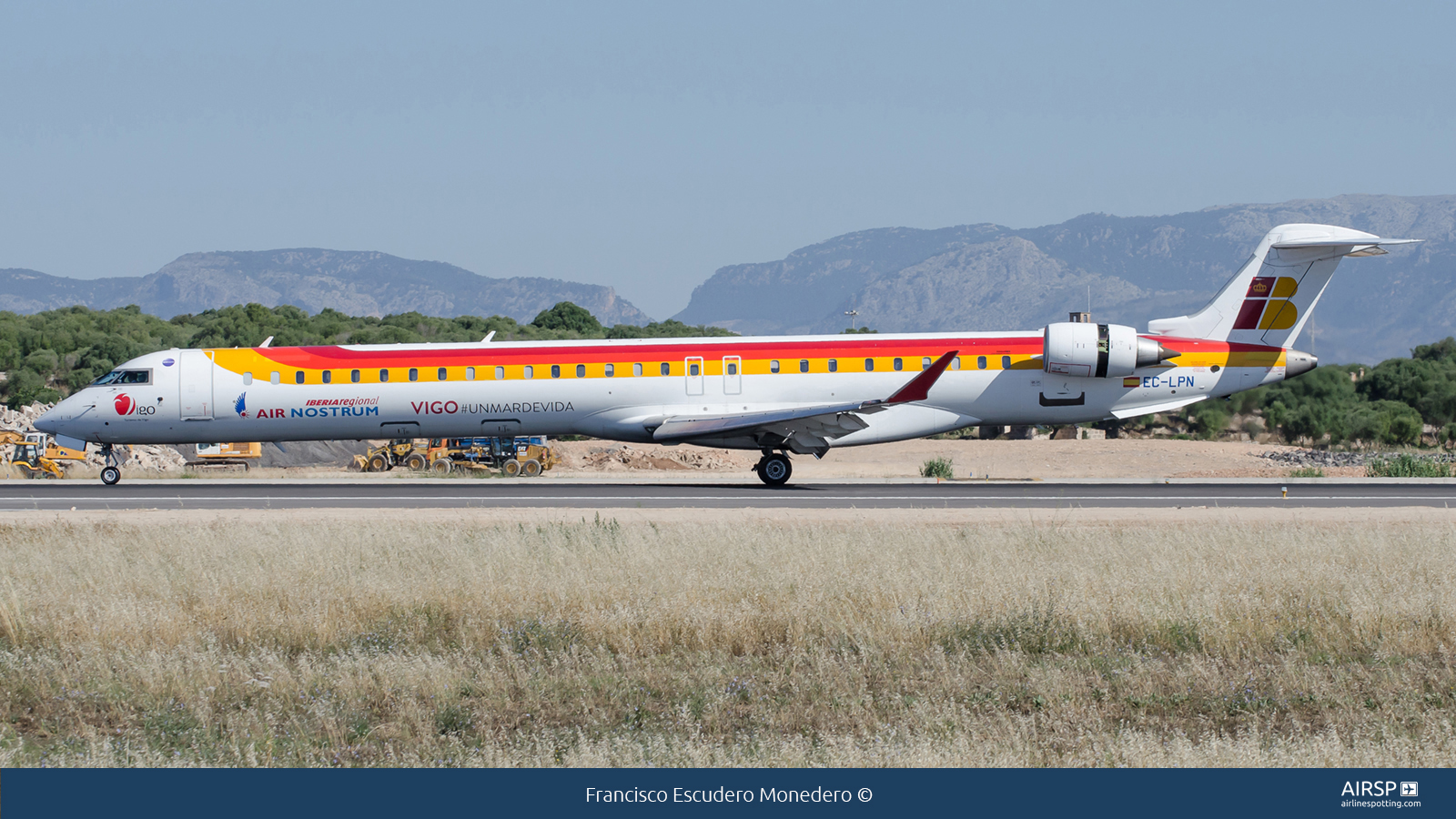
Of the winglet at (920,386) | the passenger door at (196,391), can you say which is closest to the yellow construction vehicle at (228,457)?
the passenger door at (196,391)

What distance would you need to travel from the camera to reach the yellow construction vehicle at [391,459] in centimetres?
4188

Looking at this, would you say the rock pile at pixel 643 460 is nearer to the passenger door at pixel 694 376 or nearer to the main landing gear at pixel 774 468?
the passenger door at pixel 694 376

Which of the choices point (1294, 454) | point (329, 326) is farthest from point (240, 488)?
point (329, 326)

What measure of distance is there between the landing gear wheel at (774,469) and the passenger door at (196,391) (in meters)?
12.9

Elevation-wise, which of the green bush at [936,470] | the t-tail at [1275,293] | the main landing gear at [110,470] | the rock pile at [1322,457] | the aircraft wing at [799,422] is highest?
Answer: the t-tail at [1275,293]

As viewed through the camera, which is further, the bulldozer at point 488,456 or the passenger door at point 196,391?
the bulldozer at point 488,456

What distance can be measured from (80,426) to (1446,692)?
91.8ft

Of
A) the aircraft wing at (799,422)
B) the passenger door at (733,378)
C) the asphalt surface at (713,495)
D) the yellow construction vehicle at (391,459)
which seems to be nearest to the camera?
the asphalt surface at (713,495)

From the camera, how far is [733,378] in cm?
2753

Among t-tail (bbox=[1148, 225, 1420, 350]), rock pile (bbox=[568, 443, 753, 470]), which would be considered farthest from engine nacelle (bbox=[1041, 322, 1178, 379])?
rock pile (bbox=[568, 443, 753, 470])

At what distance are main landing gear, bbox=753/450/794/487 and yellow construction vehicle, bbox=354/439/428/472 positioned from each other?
58.2 ft

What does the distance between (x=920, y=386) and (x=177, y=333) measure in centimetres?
6483

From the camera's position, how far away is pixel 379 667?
958 centimetres

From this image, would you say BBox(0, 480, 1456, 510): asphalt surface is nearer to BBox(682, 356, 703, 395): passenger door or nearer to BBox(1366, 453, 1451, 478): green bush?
BBox(682, 356, 703, 395): passenger door
